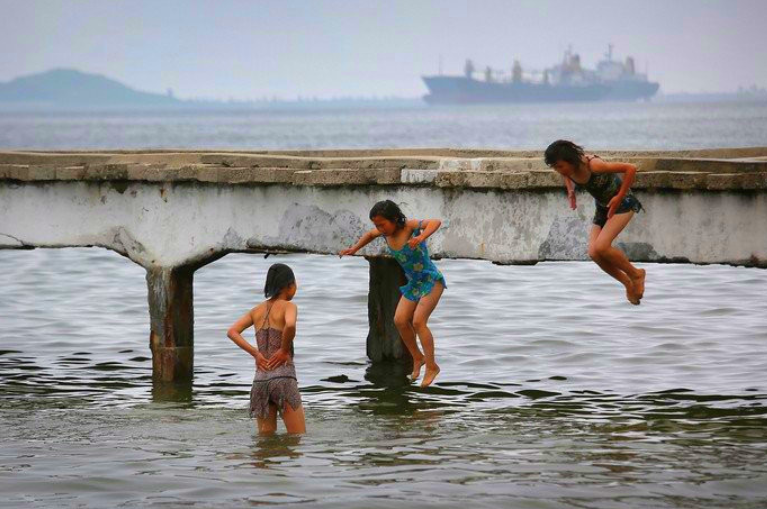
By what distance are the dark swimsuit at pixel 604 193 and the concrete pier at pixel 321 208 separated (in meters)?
0.33

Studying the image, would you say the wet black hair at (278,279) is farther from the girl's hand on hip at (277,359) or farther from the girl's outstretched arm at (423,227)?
the girl's outstretched arm at (423,227)

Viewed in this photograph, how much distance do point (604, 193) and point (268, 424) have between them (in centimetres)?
326

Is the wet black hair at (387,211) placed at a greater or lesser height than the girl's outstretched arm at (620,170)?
lesser

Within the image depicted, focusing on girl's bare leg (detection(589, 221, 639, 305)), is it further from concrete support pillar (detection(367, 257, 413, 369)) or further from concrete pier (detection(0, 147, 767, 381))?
concrete support pillar (detection(367, 257, 413, 369))

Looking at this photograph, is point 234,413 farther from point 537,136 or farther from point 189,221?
point 537,136

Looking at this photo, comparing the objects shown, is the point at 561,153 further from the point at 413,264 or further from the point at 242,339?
the point at 242,339

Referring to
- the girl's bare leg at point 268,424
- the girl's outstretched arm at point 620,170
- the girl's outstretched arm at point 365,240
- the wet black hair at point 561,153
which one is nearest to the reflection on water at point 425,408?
the girl's bare leg at point 268,424

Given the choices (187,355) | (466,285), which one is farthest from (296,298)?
(187,355)

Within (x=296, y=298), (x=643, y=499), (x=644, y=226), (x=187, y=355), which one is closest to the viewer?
A: (x=643, y=499)

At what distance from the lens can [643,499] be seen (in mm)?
9727

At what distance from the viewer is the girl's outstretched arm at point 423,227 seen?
1173cm

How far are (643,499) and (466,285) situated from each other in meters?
15.9

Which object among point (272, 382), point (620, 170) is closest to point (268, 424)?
point (272, 382)

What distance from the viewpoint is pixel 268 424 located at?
11.5 meters
